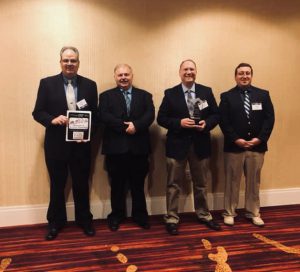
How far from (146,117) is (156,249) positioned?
116 centimetres

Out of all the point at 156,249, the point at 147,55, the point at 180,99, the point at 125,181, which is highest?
the point at 147,55

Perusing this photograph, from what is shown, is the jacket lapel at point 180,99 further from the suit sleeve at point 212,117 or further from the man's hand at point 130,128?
the man's hand at point 130,128

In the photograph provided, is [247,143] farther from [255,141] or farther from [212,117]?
[212,117]

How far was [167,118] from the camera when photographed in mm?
3324

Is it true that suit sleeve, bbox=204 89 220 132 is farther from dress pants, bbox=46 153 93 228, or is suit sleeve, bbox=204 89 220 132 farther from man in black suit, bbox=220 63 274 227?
dress pants, bbox=46 153 93 228

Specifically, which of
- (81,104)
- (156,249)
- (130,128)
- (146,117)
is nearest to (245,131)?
(146,117)

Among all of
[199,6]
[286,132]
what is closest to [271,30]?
[199,6]

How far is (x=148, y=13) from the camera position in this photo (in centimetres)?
365

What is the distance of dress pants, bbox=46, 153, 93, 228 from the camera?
3207mm

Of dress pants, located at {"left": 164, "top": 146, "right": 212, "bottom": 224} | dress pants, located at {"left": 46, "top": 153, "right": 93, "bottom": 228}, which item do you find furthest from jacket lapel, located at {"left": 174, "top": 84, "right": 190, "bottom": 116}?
dress pants, located at {"left": 46, "top": 153, "right": 93, "bottom": 228}

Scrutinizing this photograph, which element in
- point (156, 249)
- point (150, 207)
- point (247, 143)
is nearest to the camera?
point (156, 249)

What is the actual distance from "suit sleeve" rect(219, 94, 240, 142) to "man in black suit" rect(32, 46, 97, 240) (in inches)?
48.3

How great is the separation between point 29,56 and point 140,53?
109 cm

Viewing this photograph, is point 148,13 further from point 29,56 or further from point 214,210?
point 214,210
